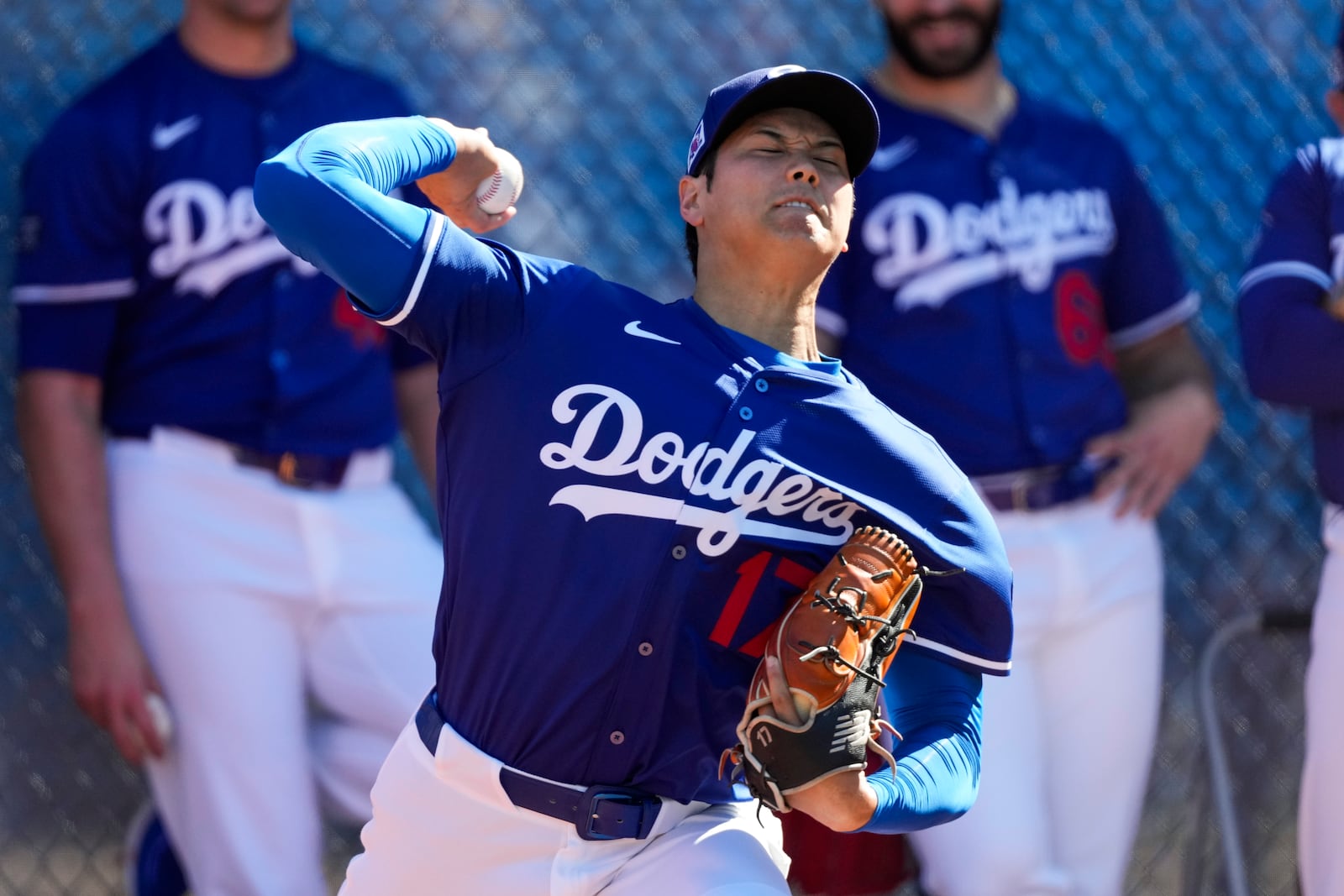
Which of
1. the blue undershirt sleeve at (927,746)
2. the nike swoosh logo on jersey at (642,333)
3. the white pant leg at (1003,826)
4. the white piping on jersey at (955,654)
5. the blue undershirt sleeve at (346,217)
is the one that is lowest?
the white pant leg at (1003,826)

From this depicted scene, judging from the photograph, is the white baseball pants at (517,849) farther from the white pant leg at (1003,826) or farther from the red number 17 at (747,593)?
the white pant leg at (1003,826)

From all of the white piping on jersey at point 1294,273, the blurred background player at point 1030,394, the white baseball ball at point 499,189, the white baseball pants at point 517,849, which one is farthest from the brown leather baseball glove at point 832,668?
the white piping on jersey at point 1294,273

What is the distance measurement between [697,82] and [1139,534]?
4.89ft

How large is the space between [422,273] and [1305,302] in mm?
1947

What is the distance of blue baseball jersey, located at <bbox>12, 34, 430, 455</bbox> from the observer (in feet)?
10.9

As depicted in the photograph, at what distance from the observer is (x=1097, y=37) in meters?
4.41

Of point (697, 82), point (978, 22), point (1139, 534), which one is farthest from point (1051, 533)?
point (697, 82)

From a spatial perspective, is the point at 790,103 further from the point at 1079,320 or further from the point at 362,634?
the point at 362,634

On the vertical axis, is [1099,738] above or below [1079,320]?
below

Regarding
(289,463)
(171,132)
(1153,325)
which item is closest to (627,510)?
(289,463)

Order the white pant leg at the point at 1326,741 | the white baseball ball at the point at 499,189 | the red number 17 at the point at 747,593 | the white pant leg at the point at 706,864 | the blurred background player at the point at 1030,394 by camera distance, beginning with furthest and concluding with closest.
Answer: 1. the blurred background player at the point at 1030,394
2. the white pant leg at the point at 1326,741
3. the white baseball ball at the point at 499,189
4. the red number 17 at the point at 747,593
5. the white pant leg at the point at 706,864

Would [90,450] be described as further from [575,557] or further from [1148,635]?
[1148,635]

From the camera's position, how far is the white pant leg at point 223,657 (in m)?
3.25

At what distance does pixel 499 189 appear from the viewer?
2.53 meters
